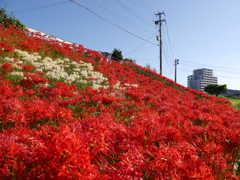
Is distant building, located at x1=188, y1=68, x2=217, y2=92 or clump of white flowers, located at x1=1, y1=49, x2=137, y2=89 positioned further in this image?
distant building, located at x1=188, y1=68, x2=217, y2=92

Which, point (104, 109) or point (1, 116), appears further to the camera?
point (104, 109)

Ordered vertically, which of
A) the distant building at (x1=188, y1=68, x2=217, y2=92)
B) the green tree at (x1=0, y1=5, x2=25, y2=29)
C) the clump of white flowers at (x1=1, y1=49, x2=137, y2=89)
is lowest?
the clump of white flowers at (x1=1, y1=49, x2=137, y2=89)

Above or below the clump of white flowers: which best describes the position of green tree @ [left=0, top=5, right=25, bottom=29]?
above

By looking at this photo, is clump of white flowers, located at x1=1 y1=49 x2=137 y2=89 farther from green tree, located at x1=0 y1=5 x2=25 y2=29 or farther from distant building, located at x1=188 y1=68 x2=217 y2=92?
distant building, located at x1=188 y1=68 x2=217 y2=92

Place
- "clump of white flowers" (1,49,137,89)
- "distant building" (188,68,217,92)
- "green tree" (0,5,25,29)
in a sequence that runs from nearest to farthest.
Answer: "clump of white flowers" (1,49,137,89), "green tree" (0,5,25,29), "distant building" (188,68,217,92)

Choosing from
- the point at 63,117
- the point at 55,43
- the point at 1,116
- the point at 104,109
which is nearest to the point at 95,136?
the point at 63,117

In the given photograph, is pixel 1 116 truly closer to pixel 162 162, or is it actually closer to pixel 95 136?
pixel 95 136

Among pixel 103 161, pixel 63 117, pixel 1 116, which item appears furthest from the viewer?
pixel 63 117

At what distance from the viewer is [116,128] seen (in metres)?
1.75

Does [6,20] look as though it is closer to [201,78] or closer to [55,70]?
[55,70]

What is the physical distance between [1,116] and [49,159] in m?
1.65

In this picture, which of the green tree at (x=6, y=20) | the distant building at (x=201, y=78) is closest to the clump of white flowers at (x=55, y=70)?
the green tree at (x=6, y=20)

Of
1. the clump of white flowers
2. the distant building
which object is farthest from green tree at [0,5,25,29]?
the distant building

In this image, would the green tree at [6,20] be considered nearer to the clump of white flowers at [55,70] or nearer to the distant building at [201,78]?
the clump of white flowers at [55,70]
